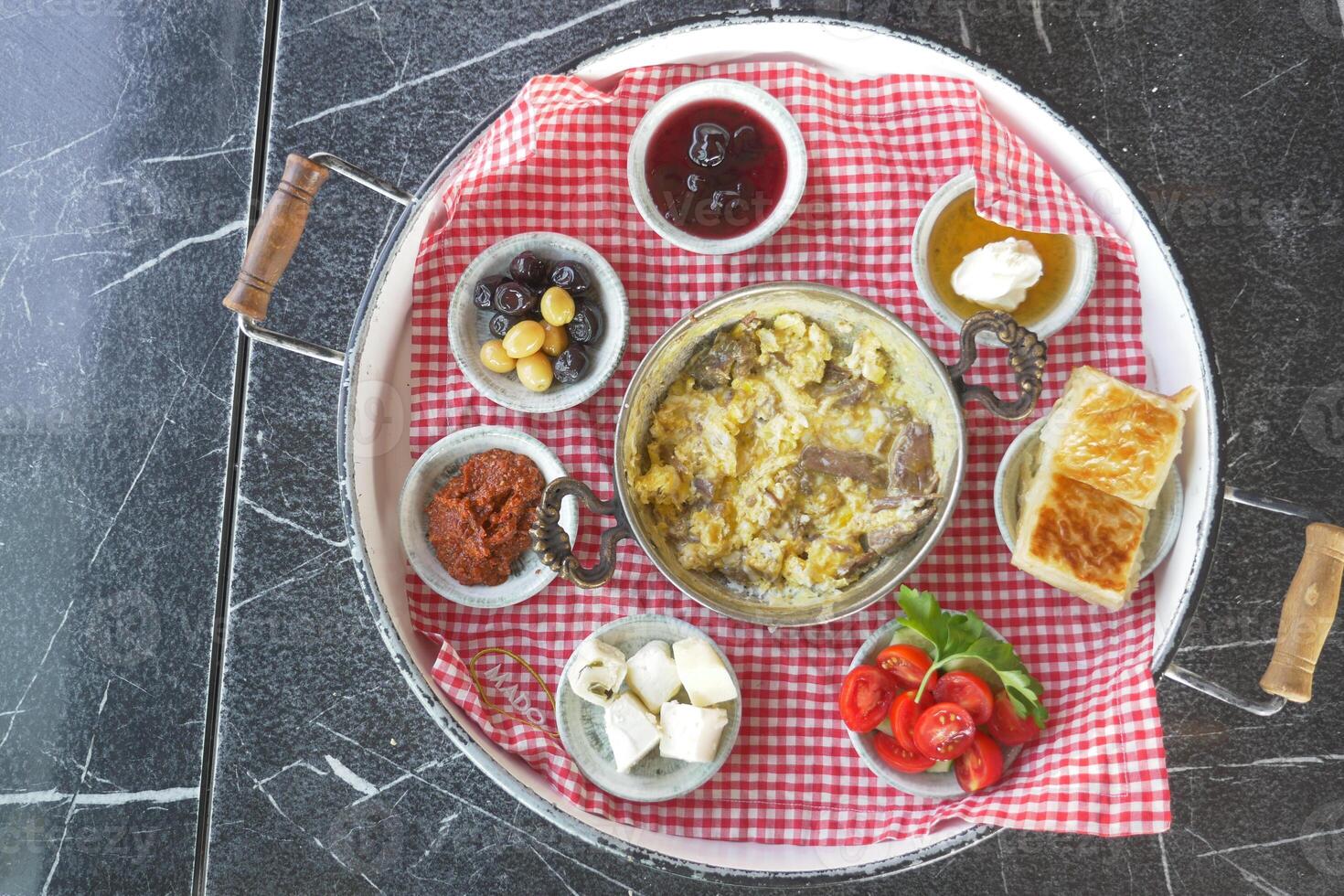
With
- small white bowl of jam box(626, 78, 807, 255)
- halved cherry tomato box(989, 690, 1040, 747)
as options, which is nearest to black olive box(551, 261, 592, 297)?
small white bowl of jam box(626, 78, 807, 255)

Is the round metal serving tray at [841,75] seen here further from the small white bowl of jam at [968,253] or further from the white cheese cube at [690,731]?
the white cheese cube at [690,731]

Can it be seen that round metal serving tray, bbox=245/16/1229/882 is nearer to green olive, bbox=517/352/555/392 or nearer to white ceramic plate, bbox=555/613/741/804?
white ceramic plate, bbox=555/613/741/804

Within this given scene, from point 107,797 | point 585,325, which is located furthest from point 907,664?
point 107,797

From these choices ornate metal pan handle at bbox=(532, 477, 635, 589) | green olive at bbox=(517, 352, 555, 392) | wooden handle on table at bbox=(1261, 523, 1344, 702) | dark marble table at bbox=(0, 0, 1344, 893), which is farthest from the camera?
dark marble table at bbox=(0, 0, 1344, 893)

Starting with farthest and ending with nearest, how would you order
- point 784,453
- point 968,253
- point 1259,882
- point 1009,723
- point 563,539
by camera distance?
point 1259,882 → point 968,253 → point 784,453 → point 1009,723 → point 563,539

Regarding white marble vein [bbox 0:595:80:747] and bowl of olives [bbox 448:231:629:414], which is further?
white marble vein [bbox 0:595:80:747]

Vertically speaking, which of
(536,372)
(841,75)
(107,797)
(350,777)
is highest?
(841,75)

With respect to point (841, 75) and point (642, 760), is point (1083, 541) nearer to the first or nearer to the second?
point (642, 760)
